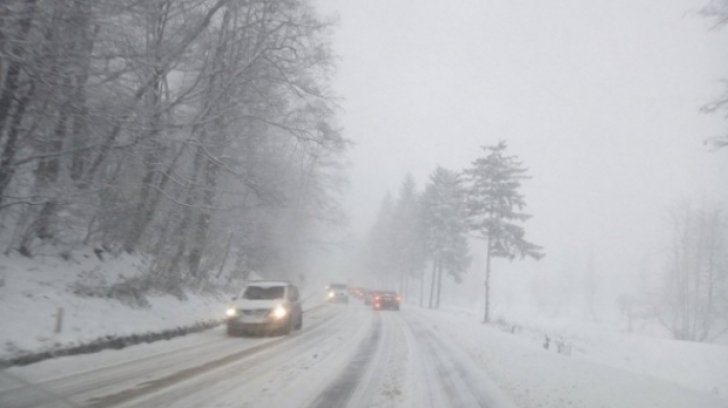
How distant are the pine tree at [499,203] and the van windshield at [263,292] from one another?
64.3 feet

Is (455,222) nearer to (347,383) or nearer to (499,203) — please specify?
(499,203)

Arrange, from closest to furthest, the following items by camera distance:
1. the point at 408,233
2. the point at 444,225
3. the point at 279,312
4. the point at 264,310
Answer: the point at 264,310 < the point at 279,312 < the point at 444,225 < the point at 408,233

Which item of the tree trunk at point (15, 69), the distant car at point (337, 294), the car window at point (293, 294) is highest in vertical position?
the tree trunk at point (15, 69)

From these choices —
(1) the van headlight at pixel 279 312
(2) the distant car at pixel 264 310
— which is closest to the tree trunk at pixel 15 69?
(2) the distant car at pixel 264 310

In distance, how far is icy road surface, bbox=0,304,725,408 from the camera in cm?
645

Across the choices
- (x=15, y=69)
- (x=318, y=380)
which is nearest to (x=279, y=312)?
(x=318, y=380)

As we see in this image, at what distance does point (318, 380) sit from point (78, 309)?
6.55m

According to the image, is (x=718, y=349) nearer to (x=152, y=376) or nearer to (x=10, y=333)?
(x=152, y=376)

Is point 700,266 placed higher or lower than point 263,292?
higher

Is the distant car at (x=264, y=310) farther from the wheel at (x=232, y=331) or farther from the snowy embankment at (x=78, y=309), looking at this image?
the snowy embankment at (x=78, y=309)

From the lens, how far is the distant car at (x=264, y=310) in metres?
14.1

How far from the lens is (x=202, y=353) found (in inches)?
411

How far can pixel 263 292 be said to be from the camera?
16.0 meters

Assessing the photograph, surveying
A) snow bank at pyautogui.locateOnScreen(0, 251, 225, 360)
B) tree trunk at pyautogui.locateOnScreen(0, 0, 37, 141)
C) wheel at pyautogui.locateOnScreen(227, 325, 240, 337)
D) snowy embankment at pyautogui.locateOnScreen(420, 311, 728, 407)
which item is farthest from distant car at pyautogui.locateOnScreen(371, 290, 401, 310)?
tree trunk at pyautogui.locateOnScreen(0, 0, 37, 141)
